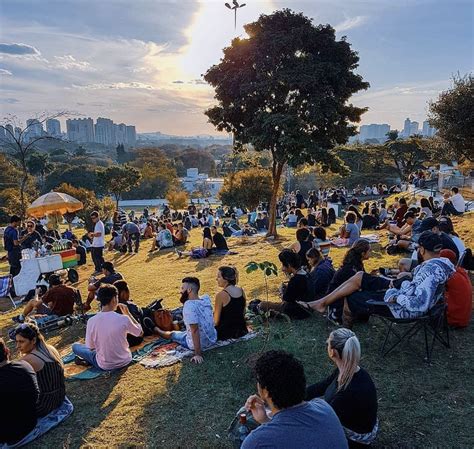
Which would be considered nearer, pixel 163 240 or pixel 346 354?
pixel 346 354

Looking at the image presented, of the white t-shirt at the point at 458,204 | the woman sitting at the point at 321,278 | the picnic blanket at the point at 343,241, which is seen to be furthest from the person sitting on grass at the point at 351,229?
the white t-shirt at the point at 458,204

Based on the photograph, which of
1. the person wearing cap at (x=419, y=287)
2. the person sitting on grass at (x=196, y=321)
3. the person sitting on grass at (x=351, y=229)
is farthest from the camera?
the person sitting on grass at (x=351, y=229)

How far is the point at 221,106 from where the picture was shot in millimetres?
14227

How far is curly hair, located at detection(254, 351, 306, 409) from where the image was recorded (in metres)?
2.17

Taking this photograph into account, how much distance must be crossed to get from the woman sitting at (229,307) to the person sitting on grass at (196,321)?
0.14 meters

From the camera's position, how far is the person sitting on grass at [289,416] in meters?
2.04

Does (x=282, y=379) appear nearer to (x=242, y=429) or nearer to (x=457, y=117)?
(x=242, y=429)

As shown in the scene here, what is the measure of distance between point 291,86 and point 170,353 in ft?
32.6

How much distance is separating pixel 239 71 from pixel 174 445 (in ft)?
39.7

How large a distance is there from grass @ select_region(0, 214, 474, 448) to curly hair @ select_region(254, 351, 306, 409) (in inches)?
62.2

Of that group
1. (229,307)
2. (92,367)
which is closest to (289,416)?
(229,307)

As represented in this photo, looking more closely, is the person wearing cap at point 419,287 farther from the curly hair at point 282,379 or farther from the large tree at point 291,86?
the large tree at point 291,86

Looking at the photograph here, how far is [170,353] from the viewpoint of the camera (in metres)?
5.26

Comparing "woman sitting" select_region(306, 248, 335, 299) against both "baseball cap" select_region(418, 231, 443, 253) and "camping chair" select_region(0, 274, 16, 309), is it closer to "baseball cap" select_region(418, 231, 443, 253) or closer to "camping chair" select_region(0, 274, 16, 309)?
"baseball cap" select_region(418, 231, 443, 253)
